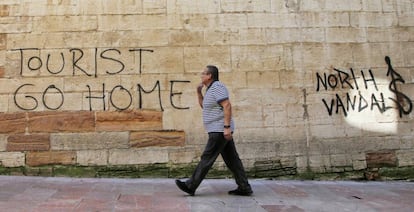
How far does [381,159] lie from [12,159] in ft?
18.2

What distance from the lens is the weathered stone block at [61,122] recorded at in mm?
6449

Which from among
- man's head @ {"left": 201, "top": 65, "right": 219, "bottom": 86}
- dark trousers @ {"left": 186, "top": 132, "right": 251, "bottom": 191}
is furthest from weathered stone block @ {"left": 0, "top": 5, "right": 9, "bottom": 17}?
dark trousers @ {"left": 186, "top": 132, "right": 251, "bottom": 191}

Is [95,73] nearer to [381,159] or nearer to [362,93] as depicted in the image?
[362,93]

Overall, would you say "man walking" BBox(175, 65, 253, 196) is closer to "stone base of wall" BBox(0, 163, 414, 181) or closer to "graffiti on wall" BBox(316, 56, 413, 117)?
"stone base of wall" BBox(0, 163, 414, 181)

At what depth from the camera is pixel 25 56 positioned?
6543 mm

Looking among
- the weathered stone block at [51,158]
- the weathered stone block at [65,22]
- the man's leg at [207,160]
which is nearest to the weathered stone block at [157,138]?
the weathered stone block at [51,158]

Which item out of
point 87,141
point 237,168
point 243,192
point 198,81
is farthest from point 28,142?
point 243,192

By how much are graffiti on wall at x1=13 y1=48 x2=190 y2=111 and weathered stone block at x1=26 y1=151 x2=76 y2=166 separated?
67cm

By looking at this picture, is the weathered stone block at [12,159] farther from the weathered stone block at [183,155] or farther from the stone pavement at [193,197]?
the weathered stone block at [183,155]

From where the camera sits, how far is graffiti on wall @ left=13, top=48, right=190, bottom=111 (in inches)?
256

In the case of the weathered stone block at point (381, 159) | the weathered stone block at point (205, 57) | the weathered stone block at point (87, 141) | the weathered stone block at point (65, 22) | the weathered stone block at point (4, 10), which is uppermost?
the weathered stone block at point (4, 10)

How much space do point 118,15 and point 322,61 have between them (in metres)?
3.23

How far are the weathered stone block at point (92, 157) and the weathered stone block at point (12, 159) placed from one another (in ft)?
2.68

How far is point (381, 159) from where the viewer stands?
269 inches
